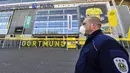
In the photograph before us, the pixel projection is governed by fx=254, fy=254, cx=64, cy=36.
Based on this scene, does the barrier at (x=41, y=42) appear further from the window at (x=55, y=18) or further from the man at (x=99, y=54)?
the man at (x=99, y=54)

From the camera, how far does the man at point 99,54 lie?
242cm

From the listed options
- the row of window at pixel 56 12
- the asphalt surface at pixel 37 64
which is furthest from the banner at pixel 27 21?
the asphalt surface at pixel 37 64

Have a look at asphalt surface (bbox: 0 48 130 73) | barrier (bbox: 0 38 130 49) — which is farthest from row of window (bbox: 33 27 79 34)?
asphalt surface (bbox: 0 48 130 73)

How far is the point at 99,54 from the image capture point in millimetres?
2504

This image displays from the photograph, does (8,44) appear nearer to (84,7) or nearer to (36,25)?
(36,25)

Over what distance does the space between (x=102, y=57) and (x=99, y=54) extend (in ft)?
0.16

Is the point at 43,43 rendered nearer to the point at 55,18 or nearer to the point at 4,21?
the point at 55,18

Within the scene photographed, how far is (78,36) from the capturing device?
85.8ft

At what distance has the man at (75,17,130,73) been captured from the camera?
242 centimetres

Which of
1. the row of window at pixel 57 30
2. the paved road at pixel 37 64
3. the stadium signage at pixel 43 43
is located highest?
the row of window at pixel 57 30

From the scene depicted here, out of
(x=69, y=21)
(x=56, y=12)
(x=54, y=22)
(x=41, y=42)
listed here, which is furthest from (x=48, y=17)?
(x=69, y=21)

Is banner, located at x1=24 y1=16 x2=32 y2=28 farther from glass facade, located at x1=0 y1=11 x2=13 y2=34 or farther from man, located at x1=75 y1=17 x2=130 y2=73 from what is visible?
man, located at x1=75 y1=17 x2=130 y2=73

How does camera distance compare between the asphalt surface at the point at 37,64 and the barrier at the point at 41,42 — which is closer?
the asphalt surface at the point at 37,64

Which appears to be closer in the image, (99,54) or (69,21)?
(99,54)
